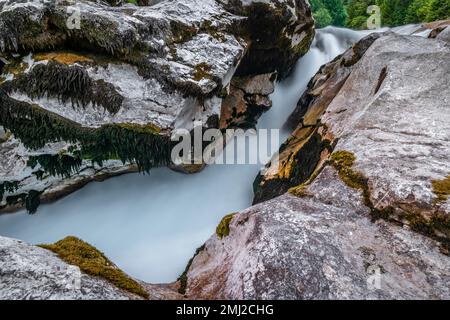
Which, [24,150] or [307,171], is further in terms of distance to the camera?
[24,150]

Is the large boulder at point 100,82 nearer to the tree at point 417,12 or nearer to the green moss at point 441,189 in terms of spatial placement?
the green moss at point 441,189

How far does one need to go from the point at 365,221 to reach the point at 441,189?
1.01 metres

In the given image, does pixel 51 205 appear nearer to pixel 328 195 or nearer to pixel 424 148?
pixel 328 195

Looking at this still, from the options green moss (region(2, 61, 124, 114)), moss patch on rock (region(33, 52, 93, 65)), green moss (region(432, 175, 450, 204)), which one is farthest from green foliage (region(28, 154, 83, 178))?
green moss (region(432, 175, 450, 204))

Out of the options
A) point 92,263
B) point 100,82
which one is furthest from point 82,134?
point 92,263

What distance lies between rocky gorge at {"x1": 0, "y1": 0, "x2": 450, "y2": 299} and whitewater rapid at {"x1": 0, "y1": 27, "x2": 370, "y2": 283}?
2.06 feet

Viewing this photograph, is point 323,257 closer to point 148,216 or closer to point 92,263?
point 92,263

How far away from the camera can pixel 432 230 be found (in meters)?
3.36

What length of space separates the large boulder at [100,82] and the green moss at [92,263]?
3883 mm

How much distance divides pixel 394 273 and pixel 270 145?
7850 mm

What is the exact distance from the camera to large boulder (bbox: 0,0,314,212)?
6.55 meters

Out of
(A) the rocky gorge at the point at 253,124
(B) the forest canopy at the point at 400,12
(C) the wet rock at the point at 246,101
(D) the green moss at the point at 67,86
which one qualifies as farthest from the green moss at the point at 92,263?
(B) the forest canopy at the point at 400,12

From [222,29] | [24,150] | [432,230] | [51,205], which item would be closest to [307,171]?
[432,230]

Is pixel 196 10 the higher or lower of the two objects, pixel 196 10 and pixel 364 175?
the higher
